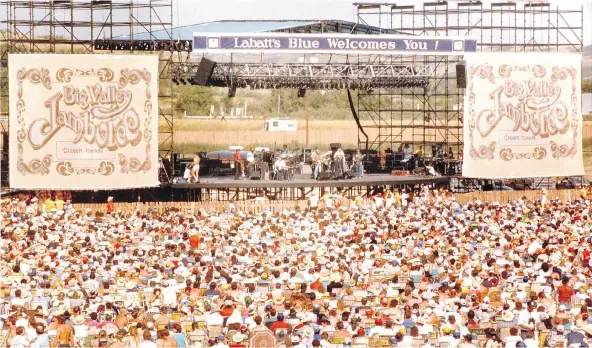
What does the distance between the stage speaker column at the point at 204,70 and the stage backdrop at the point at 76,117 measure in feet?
5.34

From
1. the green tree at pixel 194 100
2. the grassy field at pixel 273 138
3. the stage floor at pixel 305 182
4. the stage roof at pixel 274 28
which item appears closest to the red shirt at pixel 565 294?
the stage floor at pixel 305 182

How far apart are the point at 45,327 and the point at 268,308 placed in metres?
3.24

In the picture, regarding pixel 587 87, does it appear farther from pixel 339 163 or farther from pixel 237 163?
pixel 237 163

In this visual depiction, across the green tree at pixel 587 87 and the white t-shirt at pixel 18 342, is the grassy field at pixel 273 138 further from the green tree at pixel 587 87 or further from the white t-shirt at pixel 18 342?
the white t-shirt at pixel 18 342

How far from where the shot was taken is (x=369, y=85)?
123ft

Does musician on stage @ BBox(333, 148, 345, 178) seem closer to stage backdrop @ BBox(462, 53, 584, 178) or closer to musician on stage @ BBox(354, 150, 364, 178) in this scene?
musician on stage @ BBox(354, 150, 364, 178)

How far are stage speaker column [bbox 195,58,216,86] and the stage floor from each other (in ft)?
10.6

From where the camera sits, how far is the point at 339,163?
36.9m

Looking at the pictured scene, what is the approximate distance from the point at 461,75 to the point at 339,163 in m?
4.85

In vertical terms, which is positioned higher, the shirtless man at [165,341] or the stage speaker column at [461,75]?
the stage speaker column at [461,75]

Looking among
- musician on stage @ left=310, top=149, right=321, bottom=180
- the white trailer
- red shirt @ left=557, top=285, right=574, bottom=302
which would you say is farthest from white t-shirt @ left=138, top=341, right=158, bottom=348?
the white trailer

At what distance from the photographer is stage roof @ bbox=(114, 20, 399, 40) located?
3666 cm

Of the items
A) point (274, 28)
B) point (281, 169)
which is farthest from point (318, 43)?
point (281, 169)

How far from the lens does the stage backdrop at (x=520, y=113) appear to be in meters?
36.4
